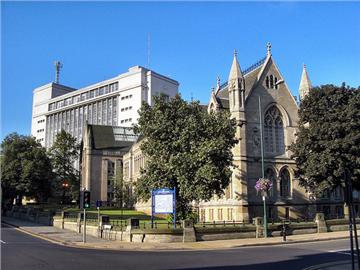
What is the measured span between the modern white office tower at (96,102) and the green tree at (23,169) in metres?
39.5

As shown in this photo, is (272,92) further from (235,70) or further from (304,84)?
(235,70)

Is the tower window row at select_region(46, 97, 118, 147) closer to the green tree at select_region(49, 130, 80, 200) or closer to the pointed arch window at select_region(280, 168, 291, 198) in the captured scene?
the green tree at select_region(49, 130, 80, 200)

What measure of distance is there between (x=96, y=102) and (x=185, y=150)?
134834mm

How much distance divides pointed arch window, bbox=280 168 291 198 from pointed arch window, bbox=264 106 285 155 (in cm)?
277

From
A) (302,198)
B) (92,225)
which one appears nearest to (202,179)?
(92,225)

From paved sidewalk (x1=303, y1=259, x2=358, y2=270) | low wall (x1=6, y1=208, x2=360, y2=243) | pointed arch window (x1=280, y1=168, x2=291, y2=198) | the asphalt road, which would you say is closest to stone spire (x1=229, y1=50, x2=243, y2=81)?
pointed arch window (x1=280, y1=168, x2=291, y2=198)

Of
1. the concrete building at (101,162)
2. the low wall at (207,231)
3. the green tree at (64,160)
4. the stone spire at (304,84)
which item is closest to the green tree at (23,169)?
the concrete building at (101,162)

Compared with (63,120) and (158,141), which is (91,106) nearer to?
(63,120)

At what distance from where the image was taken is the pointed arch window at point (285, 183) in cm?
5278

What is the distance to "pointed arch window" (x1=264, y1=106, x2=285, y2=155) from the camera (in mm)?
53219

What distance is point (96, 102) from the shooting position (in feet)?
536

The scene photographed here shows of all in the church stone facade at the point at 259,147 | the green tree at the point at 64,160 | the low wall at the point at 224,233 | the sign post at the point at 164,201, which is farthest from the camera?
the green tree at the point at 64,160

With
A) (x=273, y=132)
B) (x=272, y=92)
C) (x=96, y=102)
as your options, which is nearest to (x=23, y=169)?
(x=273, y=132)

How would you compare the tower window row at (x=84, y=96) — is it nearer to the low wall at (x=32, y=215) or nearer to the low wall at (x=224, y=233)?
the low wall at (x=32, y=215)
